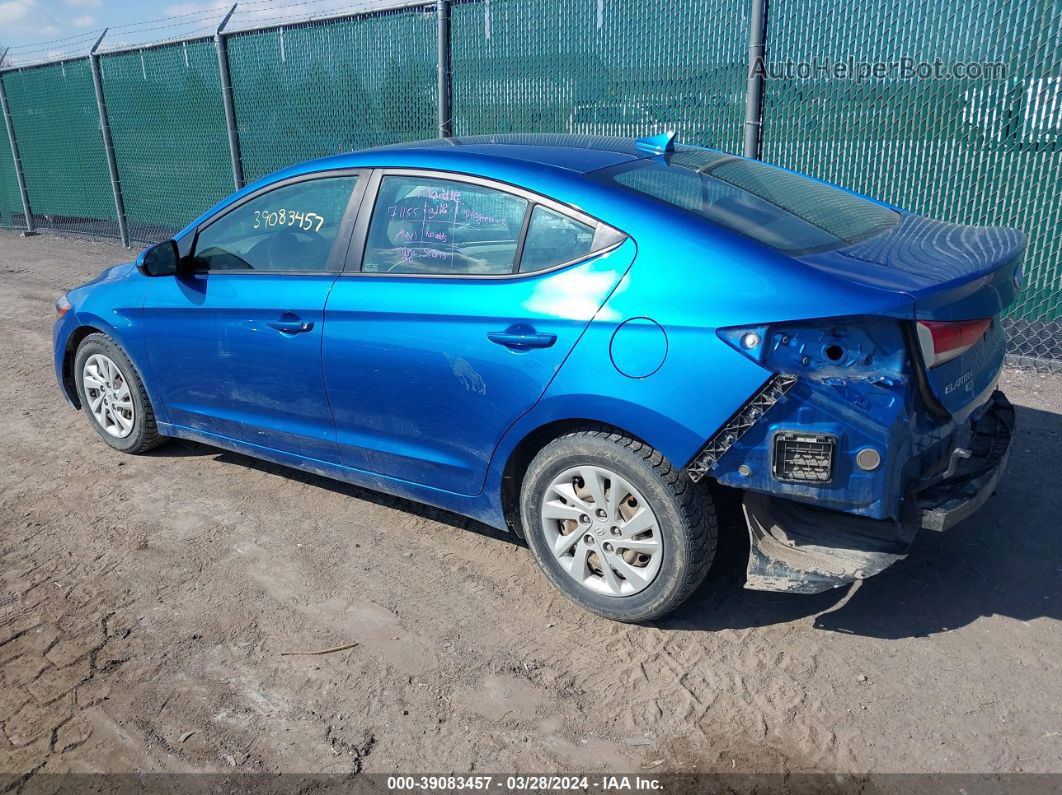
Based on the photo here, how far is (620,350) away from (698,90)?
4.70 meters

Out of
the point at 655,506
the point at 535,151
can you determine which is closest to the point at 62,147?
the point at 535,151

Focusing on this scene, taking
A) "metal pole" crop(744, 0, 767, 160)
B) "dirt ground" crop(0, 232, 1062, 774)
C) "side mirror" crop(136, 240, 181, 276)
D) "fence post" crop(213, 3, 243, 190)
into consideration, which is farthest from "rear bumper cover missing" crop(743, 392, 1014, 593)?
"fence post" crop(213, 3, 243, 190)

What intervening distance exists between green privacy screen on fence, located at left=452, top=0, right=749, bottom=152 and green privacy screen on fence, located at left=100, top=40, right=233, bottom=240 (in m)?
4.22

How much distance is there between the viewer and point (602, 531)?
3.34 m

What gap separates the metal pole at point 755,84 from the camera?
652 cm

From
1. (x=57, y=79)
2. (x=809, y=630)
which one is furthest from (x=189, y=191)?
(x=809, y=630)

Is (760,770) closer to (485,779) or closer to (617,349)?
(485,779)

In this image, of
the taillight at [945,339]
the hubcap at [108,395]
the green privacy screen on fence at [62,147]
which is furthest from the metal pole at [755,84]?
the green privacy screen on fence at [62,147]

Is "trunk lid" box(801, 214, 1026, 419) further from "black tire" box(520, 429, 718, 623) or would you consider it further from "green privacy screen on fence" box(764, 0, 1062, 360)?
"green privacy screen on fence" box(764, 0, 1062, 360)

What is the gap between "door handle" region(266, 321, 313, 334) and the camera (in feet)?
13.1

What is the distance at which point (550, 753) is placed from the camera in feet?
9.18

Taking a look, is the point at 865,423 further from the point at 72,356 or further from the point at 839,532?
the point at 72,356

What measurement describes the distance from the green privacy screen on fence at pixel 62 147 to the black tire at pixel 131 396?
906 centimetres

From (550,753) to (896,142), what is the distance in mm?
5342
